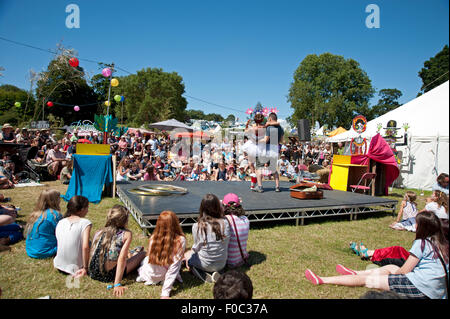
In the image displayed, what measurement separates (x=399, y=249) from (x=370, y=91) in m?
38.5

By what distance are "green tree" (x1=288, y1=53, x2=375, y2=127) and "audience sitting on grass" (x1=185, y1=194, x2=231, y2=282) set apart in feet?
115

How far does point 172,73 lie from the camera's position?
4244 centimetres

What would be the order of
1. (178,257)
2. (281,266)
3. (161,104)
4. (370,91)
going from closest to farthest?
(178,257) < (281,266) < (370,91) < (161,104)

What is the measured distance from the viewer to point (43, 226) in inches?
125

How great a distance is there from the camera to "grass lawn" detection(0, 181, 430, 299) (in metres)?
2.68

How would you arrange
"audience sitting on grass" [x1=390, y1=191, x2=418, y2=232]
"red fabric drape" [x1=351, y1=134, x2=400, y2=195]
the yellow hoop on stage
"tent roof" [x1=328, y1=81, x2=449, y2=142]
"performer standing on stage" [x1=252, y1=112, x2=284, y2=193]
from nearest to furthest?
1. "audience sitting on grass" [x1=390, y1=191, x2=418, y2=232]
2. the yellow hoop on stage
3. "performer standing on stage" [x1=252, y1=112, x2=284, y2=193]
4. "red fabric drape" [x1=351, y1=134, x2=400, y2=195]
5. "tent roof" [x1=328, y1=81, x2=449, y2=142]

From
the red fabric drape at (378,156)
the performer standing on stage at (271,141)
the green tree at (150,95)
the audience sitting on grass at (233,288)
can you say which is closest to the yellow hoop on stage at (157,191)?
the performer standing on stage at (271,141)

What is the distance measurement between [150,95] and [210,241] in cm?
4119

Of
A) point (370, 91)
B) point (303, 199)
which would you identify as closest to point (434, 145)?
point (303, 199)

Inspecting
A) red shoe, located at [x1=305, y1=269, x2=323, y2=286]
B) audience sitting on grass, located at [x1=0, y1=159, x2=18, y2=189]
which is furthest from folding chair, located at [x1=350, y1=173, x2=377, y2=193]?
audience sitting on grass, located at [x1=0, y1=159, x2=18, y2=189]

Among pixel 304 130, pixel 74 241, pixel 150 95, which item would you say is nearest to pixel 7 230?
pixel 74 241

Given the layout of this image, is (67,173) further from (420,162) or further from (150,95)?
(150,95)

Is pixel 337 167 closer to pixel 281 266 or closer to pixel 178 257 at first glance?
pixel 281 266

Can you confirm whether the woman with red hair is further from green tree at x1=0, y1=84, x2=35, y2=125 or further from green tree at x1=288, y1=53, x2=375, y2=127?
green tree at x1=288, y1=53, x2=375, y2=127
